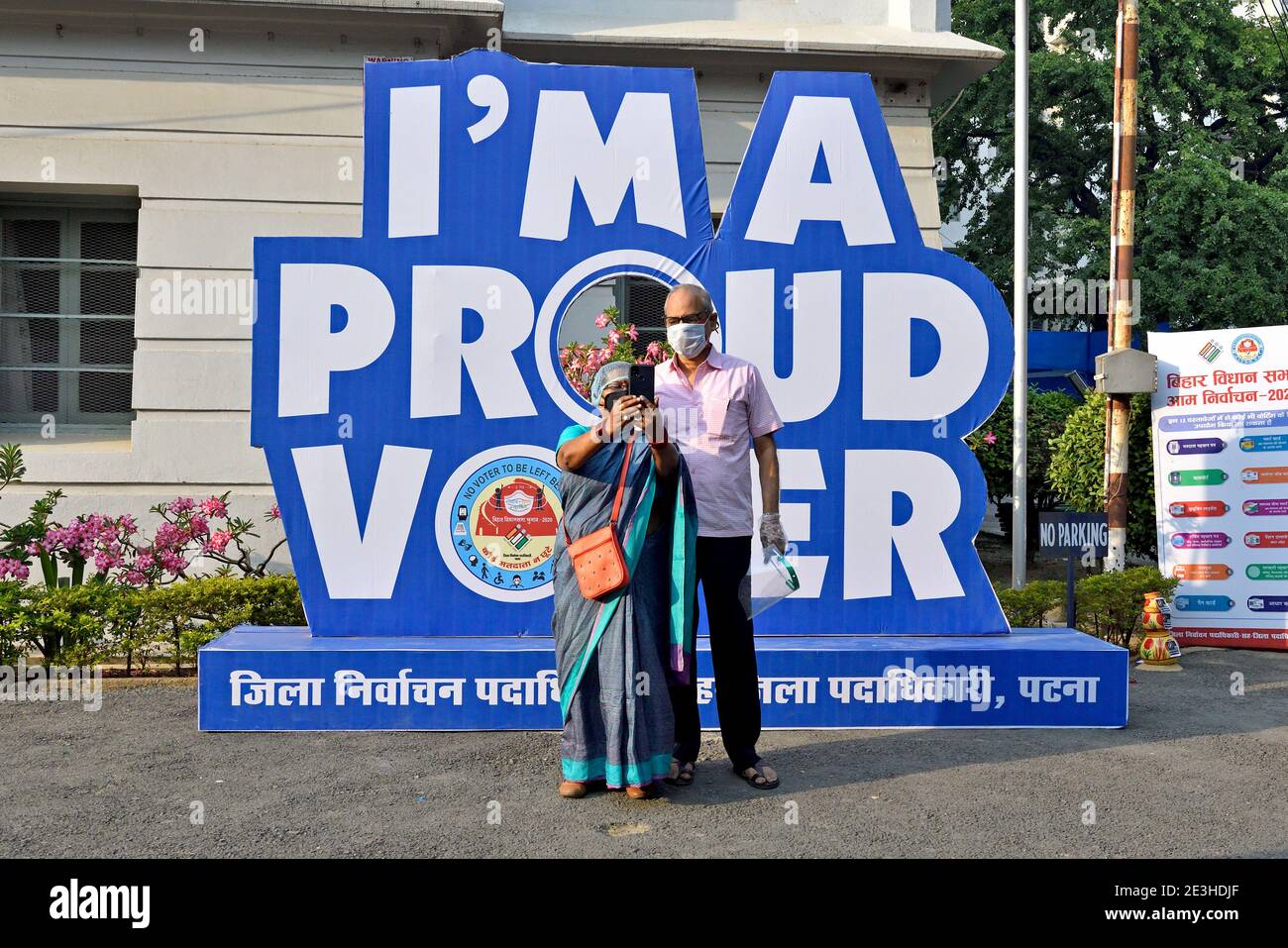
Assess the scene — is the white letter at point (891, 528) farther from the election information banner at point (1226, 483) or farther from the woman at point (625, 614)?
the election information banner at point (1226, 483)

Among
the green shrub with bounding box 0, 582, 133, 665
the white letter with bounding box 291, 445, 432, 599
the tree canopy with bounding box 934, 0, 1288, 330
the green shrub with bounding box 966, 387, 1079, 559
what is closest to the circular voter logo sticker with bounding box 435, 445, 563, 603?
the white letter with bounding box 291, 445, 432, 599

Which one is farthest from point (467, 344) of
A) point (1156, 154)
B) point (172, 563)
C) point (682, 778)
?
point (1156, 154)

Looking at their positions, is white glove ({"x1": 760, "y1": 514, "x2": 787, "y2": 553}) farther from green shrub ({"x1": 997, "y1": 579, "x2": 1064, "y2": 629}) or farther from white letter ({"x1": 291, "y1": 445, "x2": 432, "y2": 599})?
green shrub ({"x1": 997, "y1": 579, "x2": 1064, "y2": 629})

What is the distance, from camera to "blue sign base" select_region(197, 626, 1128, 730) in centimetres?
562

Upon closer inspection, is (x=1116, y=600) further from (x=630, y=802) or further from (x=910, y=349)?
(x=630, y=802)

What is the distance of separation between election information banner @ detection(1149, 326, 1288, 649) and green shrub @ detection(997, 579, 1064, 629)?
159 centimetres

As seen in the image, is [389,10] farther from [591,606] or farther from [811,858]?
[811,858]

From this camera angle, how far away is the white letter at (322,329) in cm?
600

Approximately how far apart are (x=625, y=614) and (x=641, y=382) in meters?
0.91

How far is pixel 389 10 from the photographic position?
9516 millimetres

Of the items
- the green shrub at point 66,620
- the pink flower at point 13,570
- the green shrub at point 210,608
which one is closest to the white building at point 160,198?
the pink flower at point 13,570

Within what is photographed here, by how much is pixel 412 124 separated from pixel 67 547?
3676mm
